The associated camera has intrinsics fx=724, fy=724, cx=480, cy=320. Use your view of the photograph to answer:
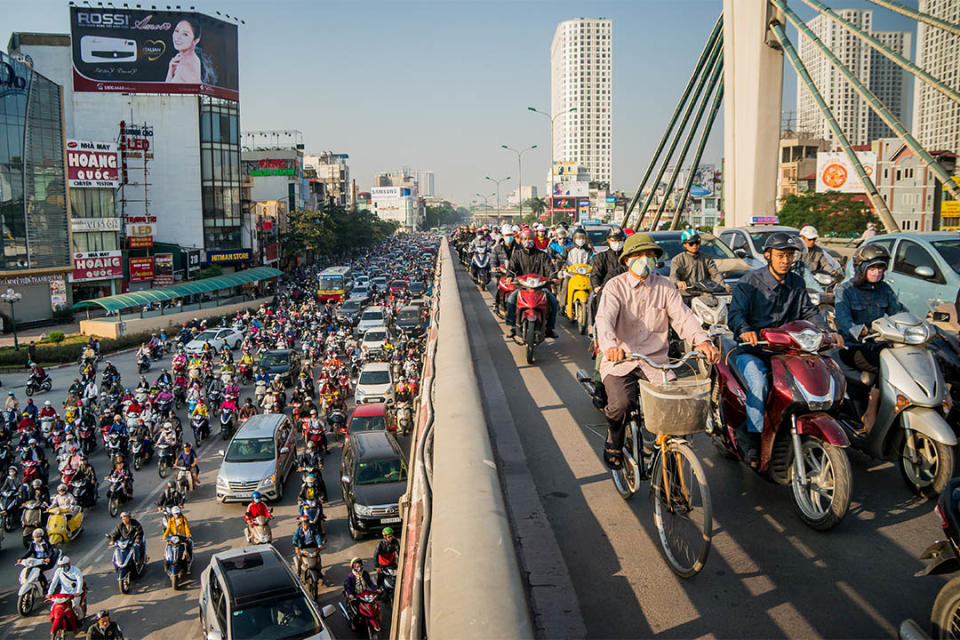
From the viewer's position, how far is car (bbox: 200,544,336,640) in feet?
29.6

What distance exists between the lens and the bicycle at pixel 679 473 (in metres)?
3.68

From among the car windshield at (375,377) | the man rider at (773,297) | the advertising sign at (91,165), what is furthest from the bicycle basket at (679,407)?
the advertising sign at (91,165)

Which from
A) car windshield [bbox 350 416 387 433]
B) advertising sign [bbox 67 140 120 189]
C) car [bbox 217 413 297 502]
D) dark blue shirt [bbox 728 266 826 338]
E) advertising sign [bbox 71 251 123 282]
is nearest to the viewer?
dark blue shirt [bbox 728 266 826 338]

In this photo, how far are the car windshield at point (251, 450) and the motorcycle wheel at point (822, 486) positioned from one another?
1425 centimetres

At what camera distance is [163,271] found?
1997 inches

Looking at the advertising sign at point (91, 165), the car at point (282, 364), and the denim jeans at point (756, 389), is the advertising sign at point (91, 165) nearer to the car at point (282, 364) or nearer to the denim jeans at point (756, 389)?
the car at point (282, 364)

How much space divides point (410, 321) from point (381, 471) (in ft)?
62.5

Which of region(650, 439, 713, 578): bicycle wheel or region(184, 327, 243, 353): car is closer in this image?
region(650, 439, 713, 578): bicycle wheel

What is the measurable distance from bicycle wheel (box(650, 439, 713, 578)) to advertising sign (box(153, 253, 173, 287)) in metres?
51.8

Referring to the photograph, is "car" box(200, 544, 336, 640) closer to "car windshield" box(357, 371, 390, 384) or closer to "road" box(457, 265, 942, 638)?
"road" box(457, 265, 942, 638)

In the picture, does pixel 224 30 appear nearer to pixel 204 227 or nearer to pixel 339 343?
pixel 204 227

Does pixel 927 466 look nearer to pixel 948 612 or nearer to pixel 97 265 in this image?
pixel 948 612

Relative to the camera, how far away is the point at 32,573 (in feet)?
39.6

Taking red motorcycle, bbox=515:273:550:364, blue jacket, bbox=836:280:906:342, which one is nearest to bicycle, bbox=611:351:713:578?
blue jacket, bbox=836:280:906:342
